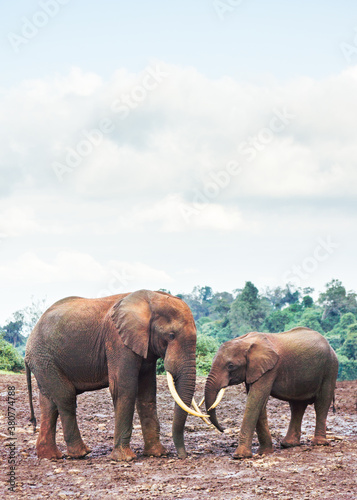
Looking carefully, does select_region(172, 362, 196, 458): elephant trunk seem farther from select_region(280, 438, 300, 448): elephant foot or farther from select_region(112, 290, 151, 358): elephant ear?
select_region(280, 438, 300, 448): elephant foot

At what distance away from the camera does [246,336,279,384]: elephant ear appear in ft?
37.3

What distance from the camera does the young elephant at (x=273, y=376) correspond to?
37.1ft

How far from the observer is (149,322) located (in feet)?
36.0

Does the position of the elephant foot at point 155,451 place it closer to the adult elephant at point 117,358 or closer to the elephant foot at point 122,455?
the adult elephant at point 117,358

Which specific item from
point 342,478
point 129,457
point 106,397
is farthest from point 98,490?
point 106,397

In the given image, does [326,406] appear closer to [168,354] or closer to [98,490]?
[168,354]

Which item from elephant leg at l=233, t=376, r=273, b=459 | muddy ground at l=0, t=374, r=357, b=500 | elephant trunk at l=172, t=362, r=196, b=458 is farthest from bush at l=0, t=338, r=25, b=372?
elephant leg at l=233, t=376, r=273, b=459

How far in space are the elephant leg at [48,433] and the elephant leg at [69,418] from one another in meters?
0.22

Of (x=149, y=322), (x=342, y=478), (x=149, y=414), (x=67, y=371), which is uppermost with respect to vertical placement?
(x=149, y=322)

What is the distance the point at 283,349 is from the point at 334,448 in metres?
2.02

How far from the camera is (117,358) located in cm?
1097

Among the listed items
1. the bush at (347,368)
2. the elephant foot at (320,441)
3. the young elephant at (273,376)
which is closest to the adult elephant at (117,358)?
the young elephant at (273,376)

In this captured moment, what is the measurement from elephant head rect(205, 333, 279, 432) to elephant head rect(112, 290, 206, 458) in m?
0.55

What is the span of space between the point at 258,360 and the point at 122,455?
2.79 metres
